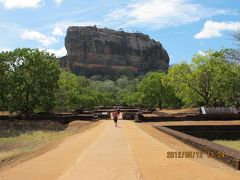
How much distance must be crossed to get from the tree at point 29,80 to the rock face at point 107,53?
127538 millimetres

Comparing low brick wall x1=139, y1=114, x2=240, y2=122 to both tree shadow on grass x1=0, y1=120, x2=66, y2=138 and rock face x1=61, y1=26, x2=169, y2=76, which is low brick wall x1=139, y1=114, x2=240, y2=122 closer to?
tree shadow on grass x1=0, y1=120, x2=66, y2=138

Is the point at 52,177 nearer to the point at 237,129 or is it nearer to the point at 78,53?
the point at 237,129

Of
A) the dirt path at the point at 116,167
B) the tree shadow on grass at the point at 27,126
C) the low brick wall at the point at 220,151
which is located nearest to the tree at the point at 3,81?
the tree shadow on grass at the point at 27,126

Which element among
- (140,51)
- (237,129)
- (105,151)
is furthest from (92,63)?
(105,151)

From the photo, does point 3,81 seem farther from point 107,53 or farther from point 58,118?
point 107,53

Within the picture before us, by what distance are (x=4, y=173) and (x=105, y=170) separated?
2889 millimetres

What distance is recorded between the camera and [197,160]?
40.9ft

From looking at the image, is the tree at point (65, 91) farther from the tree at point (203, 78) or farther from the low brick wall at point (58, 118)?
the tree at point (203, 78)

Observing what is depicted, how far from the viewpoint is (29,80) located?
41.6 metres

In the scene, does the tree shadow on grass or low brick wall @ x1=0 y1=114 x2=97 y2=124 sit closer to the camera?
the tree shadow on grass

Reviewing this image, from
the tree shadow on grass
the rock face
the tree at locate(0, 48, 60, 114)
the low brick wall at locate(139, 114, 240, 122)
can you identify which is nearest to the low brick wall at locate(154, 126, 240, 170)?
the low brick wall at locate(139, 114, 240, 122)

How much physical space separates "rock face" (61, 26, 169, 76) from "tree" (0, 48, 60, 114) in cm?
12754

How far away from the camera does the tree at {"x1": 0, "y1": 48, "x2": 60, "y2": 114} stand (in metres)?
40.9

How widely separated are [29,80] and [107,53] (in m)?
133
